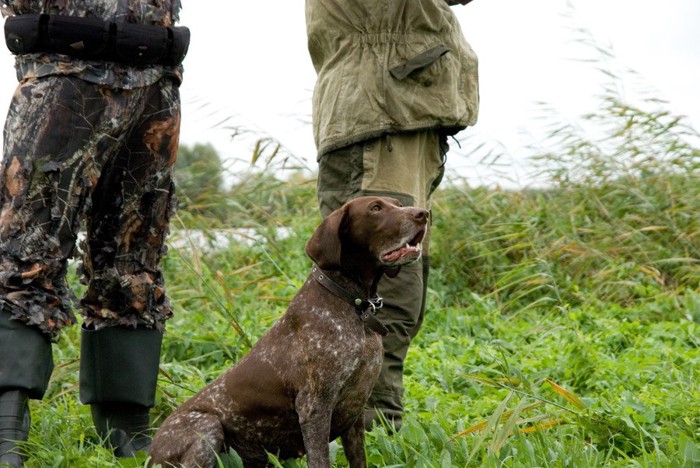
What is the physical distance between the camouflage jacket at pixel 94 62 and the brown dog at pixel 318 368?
0.95m

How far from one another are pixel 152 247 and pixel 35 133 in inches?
27.5

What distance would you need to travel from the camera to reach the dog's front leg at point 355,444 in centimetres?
370

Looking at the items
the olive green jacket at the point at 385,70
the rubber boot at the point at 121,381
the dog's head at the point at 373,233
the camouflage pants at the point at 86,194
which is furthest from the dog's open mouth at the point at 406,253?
the rubber boot at the point at 121,381

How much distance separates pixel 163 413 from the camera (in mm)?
4793

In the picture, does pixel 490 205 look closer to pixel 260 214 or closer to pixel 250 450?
pixel 260 214

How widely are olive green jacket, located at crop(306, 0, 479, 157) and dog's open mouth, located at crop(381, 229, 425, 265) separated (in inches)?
26.8

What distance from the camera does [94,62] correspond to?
3.74m

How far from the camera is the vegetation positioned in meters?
3.89

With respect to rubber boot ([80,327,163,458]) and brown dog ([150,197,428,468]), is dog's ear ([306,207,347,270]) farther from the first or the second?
rubber boot ([80,327,163,458])

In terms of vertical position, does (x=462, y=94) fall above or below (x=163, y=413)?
above

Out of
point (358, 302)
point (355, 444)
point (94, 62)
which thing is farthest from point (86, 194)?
point (355, 444)

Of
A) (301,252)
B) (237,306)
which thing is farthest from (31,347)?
(301,252)

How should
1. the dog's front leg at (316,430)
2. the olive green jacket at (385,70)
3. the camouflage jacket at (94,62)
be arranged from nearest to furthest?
the dog's front leg at (316,430)
the camouflage jacket at (94,62)
the olive green jacket at (385,70)

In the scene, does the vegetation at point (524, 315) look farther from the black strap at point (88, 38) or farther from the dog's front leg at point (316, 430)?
the black strap at point (88, 38)
